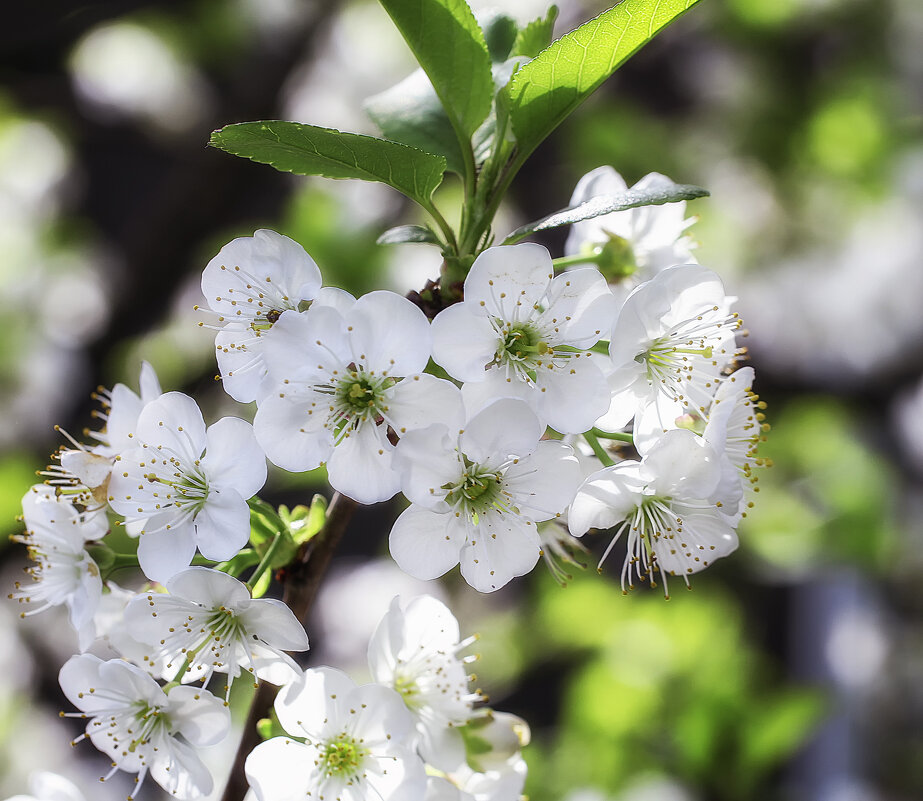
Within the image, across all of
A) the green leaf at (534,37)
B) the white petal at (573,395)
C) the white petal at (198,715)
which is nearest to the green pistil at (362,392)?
the white petal at (573,395)

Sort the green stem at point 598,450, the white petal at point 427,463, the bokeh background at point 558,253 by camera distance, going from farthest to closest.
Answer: the bokeh background at point 558,253 → the green stem at point 598,450 → the white petal at point 427,463

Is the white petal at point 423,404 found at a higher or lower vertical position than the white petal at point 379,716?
higher

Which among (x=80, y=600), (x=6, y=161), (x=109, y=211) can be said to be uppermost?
(x=80, y=600)

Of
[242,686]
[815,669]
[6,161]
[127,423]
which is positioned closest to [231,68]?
[6,161]

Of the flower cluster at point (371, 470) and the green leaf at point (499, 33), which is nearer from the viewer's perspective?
the flower cluster at point (371, 470)

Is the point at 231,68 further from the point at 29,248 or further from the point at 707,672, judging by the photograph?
the point at 707,672

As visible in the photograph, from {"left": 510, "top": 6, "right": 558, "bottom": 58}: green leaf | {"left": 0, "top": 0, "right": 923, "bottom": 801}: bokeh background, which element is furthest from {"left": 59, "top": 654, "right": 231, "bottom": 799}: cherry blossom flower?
{"left": 0, "top": 0, "right": 923, "bottom": 801}: bokeh background

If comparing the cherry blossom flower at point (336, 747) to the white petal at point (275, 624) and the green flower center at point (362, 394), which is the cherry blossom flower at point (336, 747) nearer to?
the white petal at point (275, 624)
